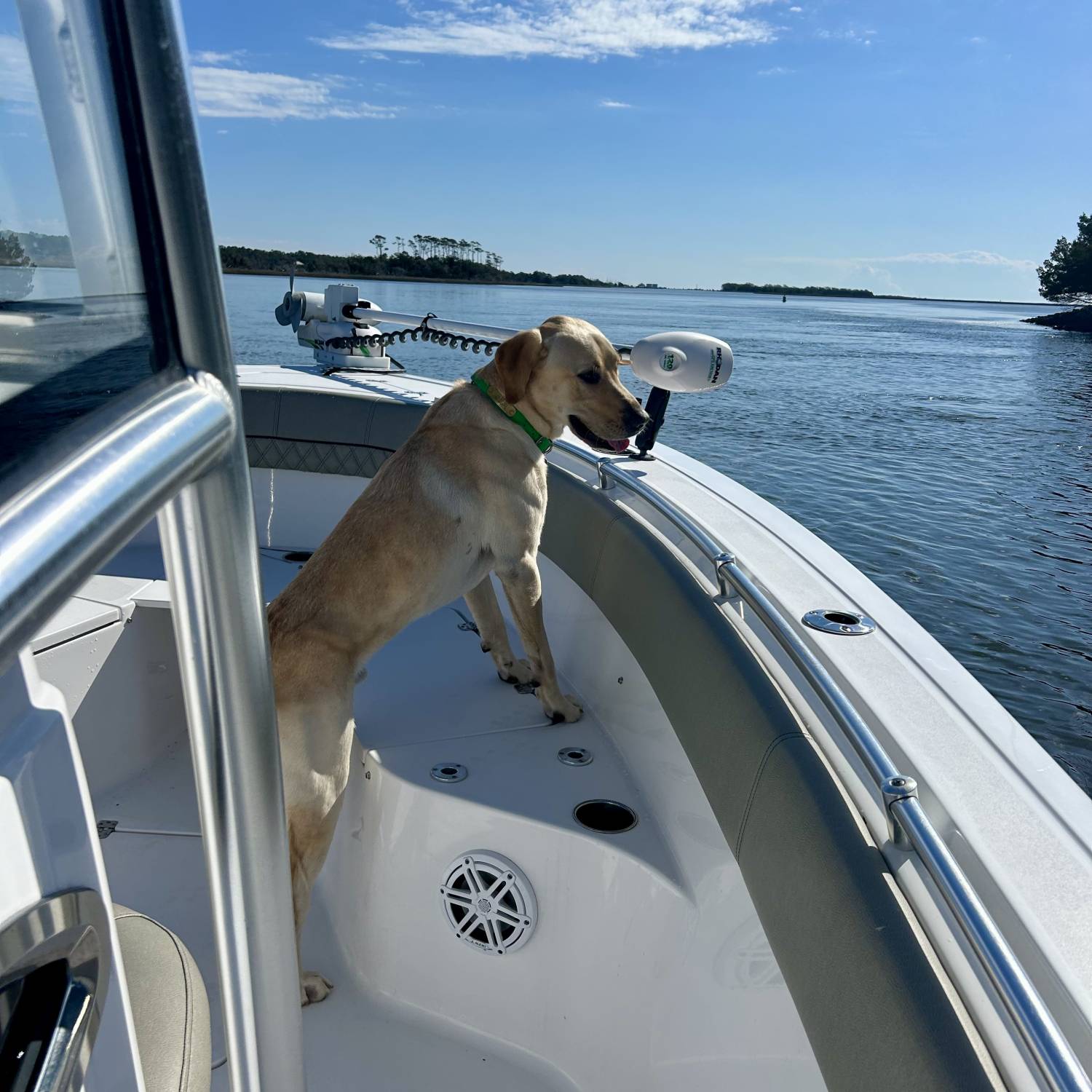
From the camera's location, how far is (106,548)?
42 centimetres

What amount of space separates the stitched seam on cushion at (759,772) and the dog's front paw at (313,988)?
1.28 metres

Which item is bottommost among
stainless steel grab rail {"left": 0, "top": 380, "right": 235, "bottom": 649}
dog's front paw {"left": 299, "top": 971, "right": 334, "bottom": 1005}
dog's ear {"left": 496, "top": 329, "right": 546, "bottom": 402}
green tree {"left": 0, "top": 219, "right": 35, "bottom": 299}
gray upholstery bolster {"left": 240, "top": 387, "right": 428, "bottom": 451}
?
dog's front paw {"left": 299, "top": 971, "right": 334, "bottom": 1005}

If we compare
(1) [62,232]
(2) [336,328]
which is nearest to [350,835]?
(1) [62,232]

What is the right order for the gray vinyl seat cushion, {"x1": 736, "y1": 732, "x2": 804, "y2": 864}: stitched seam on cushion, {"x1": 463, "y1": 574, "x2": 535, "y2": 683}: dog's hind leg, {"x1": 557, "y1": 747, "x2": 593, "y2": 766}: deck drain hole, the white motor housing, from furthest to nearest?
{"x1": 463, "y1": 574, "x2": 535, "y2": 683}: dog's hind leg
the white motor housing
{"x1": 557, "y1": 747, "x2": 593, "y2": 766}: deck drain hole
{"x1": 736, "y1": 732, "x2": 804, "y2": 864}: stitched seam on cushion
the gray vinyl seat cushion

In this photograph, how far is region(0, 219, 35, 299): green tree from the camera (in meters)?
0.47

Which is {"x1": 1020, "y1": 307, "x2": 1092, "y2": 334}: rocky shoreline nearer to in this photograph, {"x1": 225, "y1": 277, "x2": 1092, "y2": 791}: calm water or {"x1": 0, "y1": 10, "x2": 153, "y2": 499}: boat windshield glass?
{"x1": 225, "y1": 277, "x2": 1092, "y2": 791}: calm water

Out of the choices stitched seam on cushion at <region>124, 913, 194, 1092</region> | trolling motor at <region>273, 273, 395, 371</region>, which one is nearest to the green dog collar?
stitched seam on cushion at <region>124, 913, 194, 1092</region>

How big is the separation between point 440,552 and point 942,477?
10.2 metres

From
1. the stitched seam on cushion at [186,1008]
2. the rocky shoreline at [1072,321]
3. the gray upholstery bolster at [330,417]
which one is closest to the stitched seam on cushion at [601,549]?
the gray upholstery bolster at [330,417]

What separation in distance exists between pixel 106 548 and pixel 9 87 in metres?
0.26

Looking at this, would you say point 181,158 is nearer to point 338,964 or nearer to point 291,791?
point 291,791

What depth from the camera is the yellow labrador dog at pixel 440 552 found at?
83.7 inches

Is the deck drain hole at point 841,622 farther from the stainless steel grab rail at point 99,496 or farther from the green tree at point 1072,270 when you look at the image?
the green tree at point 1072,270

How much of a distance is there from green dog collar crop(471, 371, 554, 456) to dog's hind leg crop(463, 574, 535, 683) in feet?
1.65
